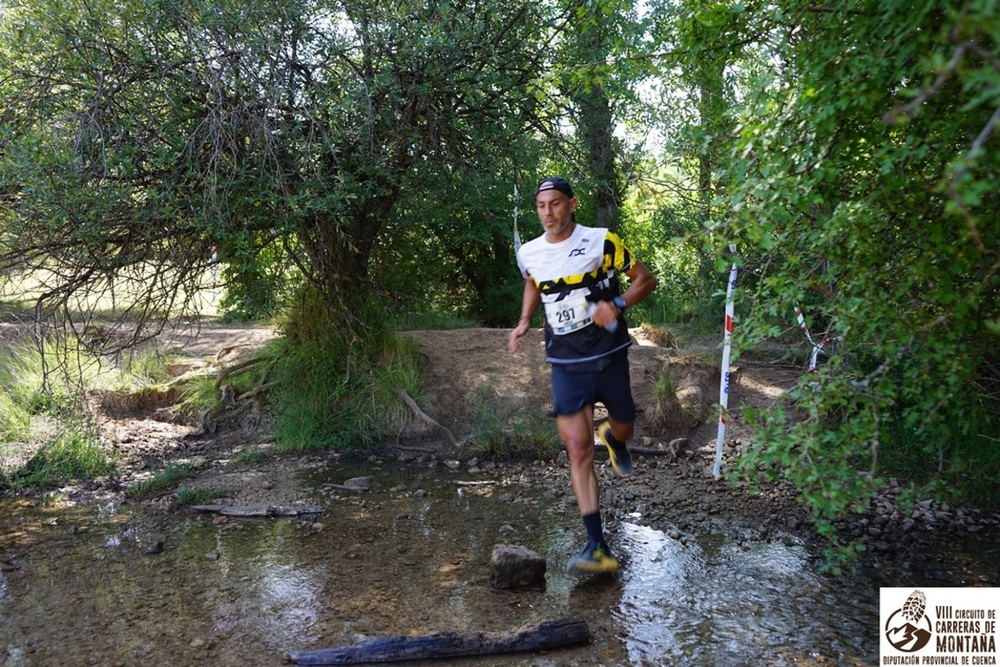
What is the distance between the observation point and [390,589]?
181 inches

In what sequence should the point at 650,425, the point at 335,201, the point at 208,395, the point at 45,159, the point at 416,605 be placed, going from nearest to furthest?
1. the point at 416,605
2. the point at 45,159
3. the point at 335,201
4. the point at 650,425
5. the point at 208,395

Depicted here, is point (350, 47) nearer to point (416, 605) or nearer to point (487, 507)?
point (487, 507)

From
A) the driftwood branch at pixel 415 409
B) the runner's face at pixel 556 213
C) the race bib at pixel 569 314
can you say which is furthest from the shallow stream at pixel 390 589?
the runner's face at pixel 556 213

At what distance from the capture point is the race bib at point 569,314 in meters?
4.43

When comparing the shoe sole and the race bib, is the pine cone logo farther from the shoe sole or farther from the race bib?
the race bib

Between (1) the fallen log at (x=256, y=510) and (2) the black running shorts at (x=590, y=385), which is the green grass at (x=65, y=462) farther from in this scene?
(2) the black running shorts at (x=590, y=385)

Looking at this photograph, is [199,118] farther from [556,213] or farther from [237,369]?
[237,369]

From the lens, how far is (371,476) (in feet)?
23.2

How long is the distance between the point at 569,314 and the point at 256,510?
308cm

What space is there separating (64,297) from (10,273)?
0.48 m

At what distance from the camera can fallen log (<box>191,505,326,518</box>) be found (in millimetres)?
5988

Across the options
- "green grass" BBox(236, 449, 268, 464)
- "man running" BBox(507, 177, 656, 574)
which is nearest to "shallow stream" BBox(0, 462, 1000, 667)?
"man running" BBox(507, 177, 656, 574)

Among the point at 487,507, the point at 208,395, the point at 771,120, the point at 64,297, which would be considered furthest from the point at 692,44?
the point at 208,395

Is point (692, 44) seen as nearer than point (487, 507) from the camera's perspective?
Yes
